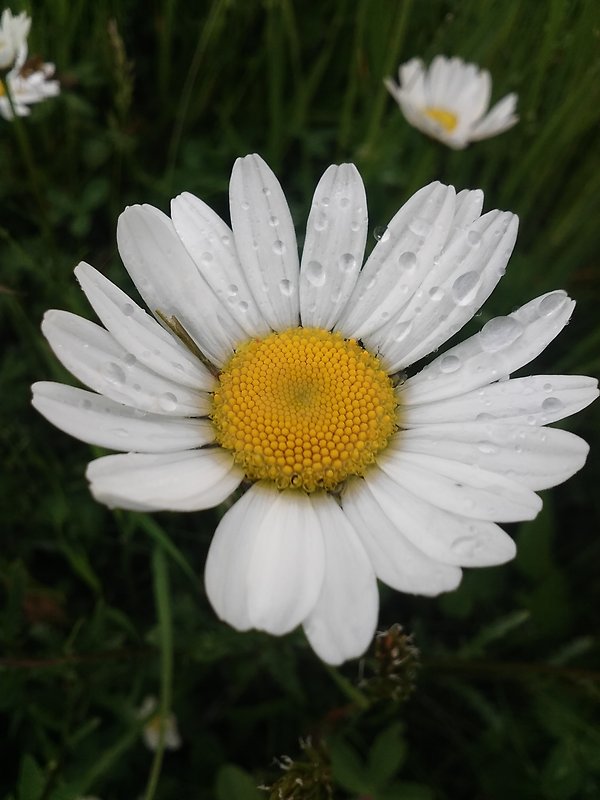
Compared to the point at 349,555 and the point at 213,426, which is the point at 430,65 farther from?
the point at 349,555

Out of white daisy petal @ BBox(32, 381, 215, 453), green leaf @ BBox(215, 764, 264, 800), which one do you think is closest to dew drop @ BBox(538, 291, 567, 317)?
white daisy petal @ BBox(32, 381, 215, 453)

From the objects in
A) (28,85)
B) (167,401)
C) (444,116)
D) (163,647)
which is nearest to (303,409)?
(167,401)

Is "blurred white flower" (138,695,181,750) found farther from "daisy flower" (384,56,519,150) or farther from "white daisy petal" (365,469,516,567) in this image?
"daisy flower" (384,56,519,150)

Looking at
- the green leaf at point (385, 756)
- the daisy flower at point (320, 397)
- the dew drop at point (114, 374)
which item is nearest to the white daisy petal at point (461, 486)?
the daisy flower at point (320, 397)

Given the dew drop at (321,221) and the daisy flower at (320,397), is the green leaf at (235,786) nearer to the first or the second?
the daisy flower at (320,397)

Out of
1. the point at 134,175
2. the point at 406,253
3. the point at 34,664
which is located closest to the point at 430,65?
the point at 134,175
